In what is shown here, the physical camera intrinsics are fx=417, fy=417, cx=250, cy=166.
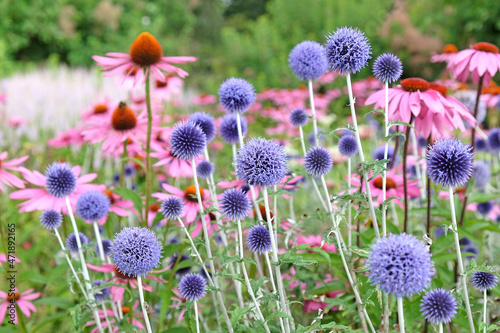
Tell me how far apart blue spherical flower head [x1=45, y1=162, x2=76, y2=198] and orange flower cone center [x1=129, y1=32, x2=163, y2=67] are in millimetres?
587

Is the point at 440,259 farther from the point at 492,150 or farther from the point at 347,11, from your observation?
the point at 347,11

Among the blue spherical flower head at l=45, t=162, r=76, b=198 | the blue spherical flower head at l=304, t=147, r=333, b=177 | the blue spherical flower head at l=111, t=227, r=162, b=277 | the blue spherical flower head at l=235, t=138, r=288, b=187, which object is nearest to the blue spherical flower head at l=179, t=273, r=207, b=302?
the blue spherical flower head at l=111, t=227, r=162, b=277

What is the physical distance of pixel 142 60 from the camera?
1863 millimetres

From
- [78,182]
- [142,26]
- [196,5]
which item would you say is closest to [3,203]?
[78,182]

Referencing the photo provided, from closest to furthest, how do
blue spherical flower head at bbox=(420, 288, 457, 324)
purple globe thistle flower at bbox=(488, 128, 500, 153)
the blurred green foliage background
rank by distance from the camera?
1. blue spherical flower head at bbox=(420, 288, 457, 324)
2. purple globe thistle flower at bbox=(488, 128, 500, 153)
3. the blurred green foliage background

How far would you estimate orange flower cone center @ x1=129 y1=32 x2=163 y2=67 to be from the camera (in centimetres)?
184

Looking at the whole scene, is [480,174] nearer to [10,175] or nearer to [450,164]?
[450,164]

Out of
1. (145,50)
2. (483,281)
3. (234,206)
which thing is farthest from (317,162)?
(145,50)

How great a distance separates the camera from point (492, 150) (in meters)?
2.80

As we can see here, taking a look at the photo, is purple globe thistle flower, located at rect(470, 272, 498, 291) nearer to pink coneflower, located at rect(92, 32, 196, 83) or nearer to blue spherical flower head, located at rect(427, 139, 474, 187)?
blue spherical flower head, located at rect(427, 139, 474, 187)

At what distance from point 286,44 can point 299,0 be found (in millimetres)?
1932

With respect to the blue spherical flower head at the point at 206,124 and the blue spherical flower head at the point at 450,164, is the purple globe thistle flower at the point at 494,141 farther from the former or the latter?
the blue spherical flower head at the point at 206,124

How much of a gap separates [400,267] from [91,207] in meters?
1.22

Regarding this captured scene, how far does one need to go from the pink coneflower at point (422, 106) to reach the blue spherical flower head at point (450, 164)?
0.66 ft
